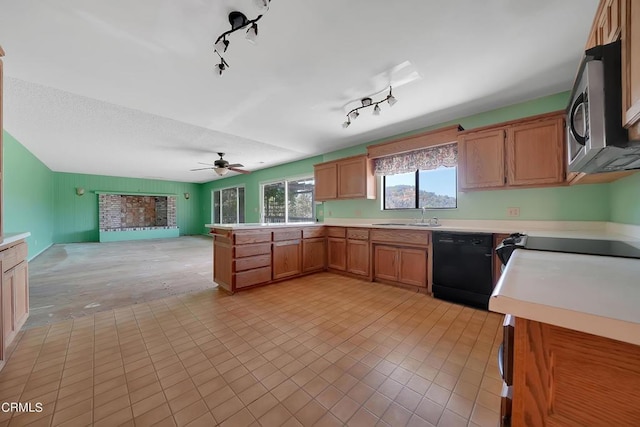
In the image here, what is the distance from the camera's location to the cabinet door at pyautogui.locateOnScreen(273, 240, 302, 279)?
3.70 meters

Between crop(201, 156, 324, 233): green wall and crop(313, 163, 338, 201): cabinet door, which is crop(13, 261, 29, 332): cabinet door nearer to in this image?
crop(313, 163, 338, 201): cabinet door

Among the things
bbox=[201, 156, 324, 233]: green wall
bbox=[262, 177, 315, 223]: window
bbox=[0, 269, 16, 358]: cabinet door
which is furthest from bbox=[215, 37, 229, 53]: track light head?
bbox=[262, 177, 315, 223]: window

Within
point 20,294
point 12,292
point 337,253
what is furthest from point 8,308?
point 337,253

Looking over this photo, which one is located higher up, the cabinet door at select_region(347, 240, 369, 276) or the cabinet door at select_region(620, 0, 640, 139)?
the cabinet door at select_region(620, 0, 640, 139)

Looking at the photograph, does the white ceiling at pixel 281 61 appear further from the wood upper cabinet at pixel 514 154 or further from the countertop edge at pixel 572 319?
the countertop edge at pixel 572 319

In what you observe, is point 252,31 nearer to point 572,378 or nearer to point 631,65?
point 631,65

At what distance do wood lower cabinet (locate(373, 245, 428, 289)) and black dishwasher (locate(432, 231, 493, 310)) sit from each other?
0.17 metres

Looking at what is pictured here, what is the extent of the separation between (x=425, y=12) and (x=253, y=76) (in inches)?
63.5

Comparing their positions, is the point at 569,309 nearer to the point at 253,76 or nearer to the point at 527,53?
the point at 527,53

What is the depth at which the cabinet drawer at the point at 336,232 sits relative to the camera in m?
4.14

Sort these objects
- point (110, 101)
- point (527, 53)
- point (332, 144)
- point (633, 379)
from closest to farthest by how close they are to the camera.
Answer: point (633, 379)
point (527, 53)
point (110, 101)
point (332, 144)

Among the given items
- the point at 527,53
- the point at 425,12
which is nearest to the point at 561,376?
the point at 425,12

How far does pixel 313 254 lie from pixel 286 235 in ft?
2.29

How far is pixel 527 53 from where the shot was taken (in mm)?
2072
